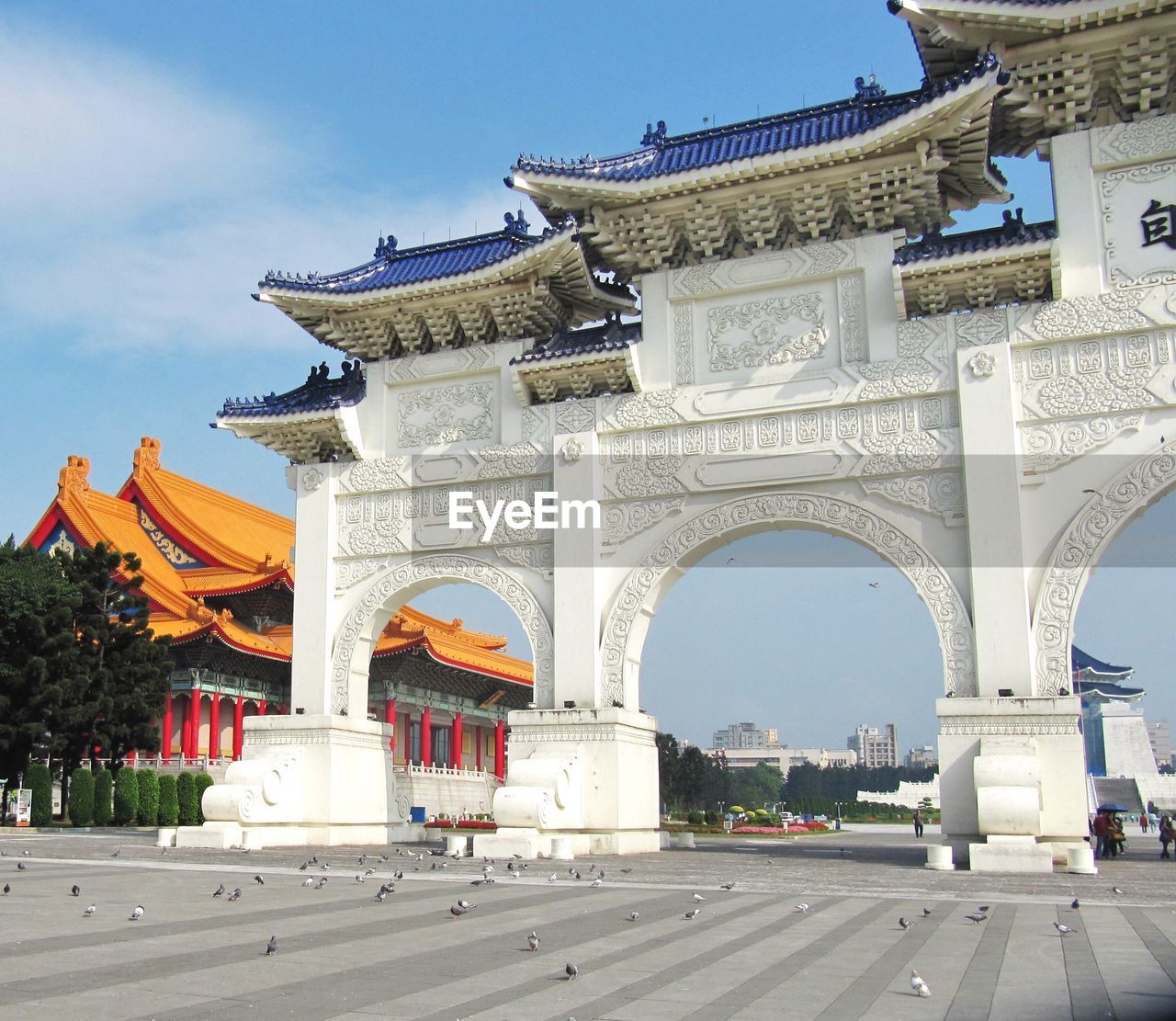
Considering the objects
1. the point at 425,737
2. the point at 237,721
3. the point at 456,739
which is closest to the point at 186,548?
the point at 237,721

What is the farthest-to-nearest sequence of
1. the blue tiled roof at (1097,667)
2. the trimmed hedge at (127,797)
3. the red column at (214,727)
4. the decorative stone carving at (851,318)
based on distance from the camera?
the blue tiled roof at (1097,667) → the red column at (214,727) → the trimmed hedge at (127,797) → the decorative stone carving at (851,318)

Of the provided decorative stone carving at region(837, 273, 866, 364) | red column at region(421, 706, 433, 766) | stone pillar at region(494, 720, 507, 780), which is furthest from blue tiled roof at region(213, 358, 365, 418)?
stone pillar at region(494, 720, 507, 780)

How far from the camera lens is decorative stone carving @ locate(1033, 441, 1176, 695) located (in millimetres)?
13008

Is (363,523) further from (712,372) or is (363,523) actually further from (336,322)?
(712,372)

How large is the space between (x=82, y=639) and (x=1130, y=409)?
1956cm

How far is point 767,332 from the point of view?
15.1m

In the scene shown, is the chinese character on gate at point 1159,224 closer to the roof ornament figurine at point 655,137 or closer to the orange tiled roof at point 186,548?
the roof ornament figurine at point 655,137

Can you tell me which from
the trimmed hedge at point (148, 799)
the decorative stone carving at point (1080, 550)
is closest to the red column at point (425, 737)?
the trimmed hedge at point (148, 799)

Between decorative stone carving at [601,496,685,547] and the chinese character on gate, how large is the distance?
19.8 feet

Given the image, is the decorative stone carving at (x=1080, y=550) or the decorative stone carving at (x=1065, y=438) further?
the decorative stone carving at (x=1065, y=438)

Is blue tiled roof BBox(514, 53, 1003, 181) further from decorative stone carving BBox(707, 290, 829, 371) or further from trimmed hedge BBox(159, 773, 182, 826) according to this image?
trimmed hedge BBox(159, 773, 182, 826)

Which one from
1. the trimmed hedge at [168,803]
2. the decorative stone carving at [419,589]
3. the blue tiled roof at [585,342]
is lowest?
the trimmed hedge at [168,803]

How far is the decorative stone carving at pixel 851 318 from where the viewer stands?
14625 millimetres

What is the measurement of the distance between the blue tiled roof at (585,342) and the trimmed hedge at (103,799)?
13.3 metres
